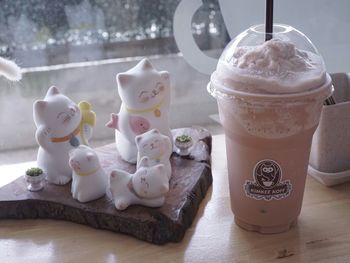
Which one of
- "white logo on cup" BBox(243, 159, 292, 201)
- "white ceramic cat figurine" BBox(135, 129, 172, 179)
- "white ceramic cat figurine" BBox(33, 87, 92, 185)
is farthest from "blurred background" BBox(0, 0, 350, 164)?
"white logo on cup" BBox(243, 159, 292, 201)

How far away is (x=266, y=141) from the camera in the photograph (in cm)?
71

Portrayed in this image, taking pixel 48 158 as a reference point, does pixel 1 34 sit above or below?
above

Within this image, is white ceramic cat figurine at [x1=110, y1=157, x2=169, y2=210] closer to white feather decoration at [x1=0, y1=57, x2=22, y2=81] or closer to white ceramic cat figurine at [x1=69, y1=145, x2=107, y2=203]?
white ceramic cat figurine at [x1=69, y1=145, x2=107, y2=203]

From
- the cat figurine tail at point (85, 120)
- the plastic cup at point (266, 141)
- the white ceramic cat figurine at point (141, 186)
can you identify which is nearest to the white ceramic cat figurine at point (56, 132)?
the cat figurine tail at point (85, 120)

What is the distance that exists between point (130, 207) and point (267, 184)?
8.4 inches

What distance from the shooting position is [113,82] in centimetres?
121

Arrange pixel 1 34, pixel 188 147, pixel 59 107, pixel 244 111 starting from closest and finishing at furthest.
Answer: pixel 244 111, pixel 59 107, pixel 188 147, pixel 1 34

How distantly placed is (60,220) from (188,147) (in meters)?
0.26

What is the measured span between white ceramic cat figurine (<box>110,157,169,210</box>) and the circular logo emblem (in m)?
0.14

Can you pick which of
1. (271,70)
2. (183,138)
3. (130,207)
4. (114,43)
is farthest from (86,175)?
(114,43)

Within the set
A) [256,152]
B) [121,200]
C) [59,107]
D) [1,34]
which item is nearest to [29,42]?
[1,34]

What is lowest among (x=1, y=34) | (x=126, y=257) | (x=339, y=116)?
(x=126, y=257)

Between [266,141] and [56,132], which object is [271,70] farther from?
[56,132]

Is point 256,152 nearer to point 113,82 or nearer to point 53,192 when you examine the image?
point 53,192
